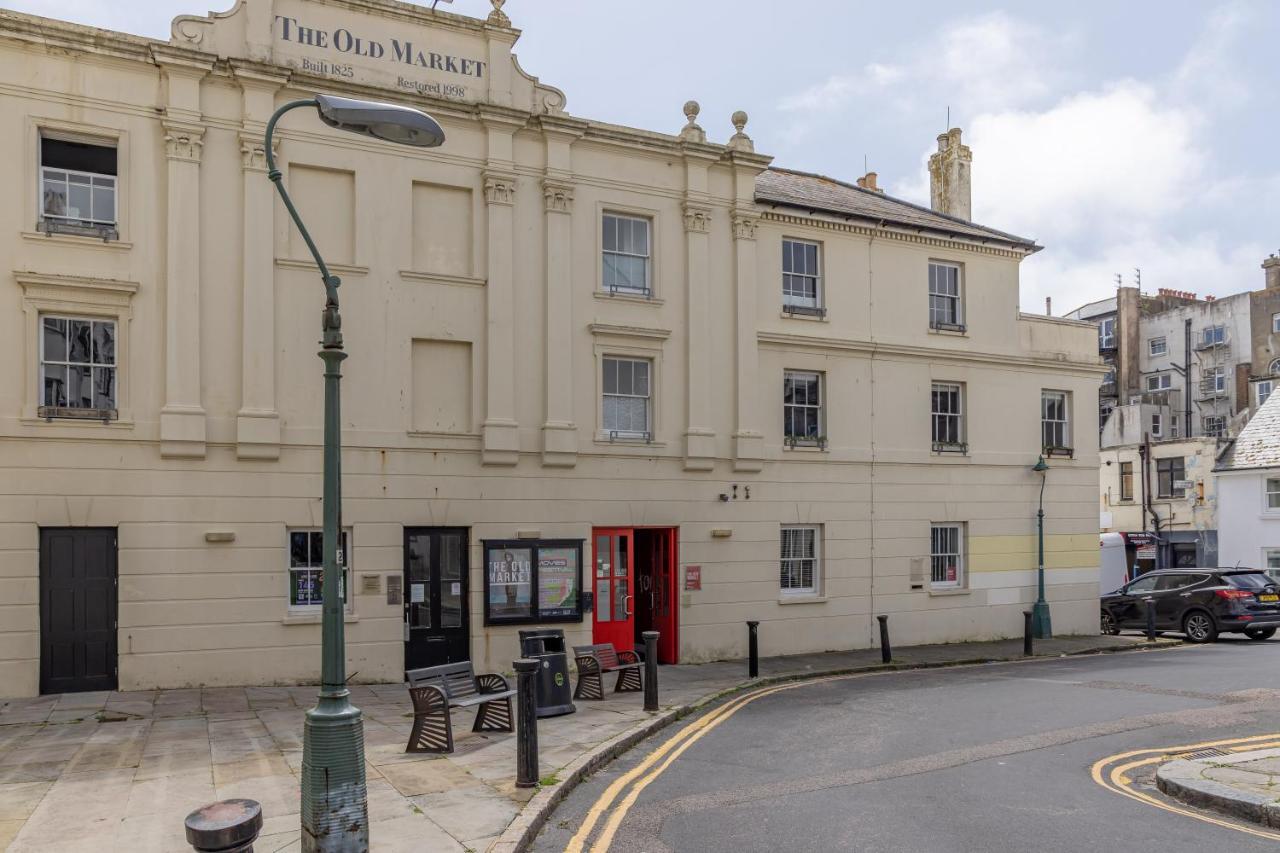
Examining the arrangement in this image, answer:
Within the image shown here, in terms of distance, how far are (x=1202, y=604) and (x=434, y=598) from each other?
18664 millimetres

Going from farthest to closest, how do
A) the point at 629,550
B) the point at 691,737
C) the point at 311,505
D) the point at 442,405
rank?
the point at 629,550 → the point at 442,405 → the point at 311,505 → the point at 691,737

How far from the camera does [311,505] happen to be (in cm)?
1703

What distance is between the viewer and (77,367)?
15.9 meters

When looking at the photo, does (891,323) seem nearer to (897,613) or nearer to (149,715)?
(897,613)

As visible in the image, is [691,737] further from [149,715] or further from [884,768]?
[149,715]

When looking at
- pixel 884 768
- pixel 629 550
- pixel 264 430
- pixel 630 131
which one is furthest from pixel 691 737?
pixel 630 131

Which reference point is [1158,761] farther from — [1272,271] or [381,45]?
[1272,271]

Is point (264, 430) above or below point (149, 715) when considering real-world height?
above

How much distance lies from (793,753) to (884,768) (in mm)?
1163

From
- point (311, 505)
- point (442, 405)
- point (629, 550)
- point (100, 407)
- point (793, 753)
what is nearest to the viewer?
point (793, 753)

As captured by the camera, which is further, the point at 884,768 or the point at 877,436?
the point at 877,436

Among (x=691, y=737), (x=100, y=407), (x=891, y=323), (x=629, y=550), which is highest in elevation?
(x=891, y=323)

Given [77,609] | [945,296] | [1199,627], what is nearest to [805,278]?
[945,296]

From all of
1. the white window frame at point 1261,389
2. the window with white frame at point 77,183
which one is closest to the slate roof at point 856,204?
the window with white frame at point 77,183
